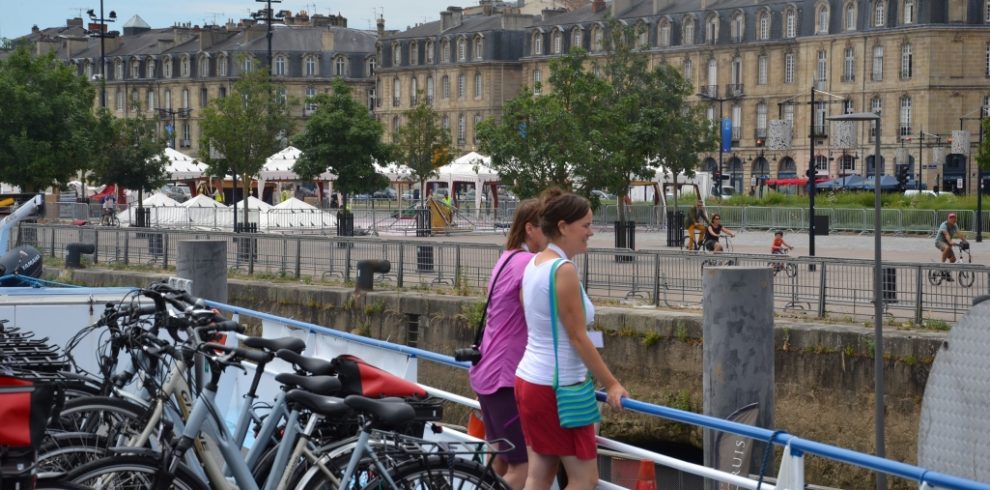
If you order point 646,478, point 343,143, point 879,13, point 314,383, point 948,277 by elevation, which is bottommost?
point 646,478

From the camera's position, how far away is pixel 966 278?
18.2 m

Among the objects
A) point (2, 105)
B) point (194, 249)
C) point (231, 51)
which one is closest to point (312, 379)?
point (194, 249)

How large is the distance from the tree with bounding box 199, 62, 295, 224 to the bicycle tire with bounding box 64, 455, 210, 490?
43943 mm

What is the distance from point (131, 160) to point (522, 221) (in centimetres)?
5128

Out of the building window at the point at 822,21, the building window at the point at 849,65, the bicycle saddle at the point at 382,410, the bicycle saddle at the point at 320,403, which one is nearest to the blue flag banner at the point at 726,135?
the building window at the point at 849,65

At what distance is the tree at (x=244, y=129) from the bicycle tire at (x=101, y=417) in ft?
141

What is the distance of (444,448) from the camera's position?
6.39 meters

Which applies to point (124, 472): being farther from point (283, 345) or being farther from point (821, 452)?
point (821, 452)

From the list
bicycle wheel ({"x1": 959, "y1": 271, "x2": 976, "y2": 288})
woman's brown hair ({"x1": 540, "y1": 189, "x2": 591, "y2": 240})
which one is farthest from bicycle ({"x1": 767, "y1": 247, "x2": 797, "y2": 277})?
woman's brown hair ({"x1": 540, "y1": 189, "x2": 591, "y2": 240})

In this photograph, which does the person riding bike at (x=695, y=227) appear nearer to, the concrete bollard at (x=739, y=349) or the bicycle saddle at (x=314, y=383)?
the concrete bollard at (x=739, y=349)

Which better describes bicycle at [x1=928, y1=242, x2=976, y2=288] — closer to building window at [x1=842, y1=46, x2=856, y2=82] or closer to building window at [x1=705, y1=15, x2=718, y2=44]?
building window at [x1=842, y1=46, x2=856, y2=82]

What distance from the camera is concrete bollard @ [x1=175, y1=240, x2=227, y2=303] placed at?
52.1 feet

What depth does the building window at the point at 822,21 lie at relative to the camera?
8981 centimetres

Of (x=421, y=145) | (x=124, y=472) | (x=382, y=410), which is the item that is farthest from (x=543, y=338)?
(x=421, y=145)
